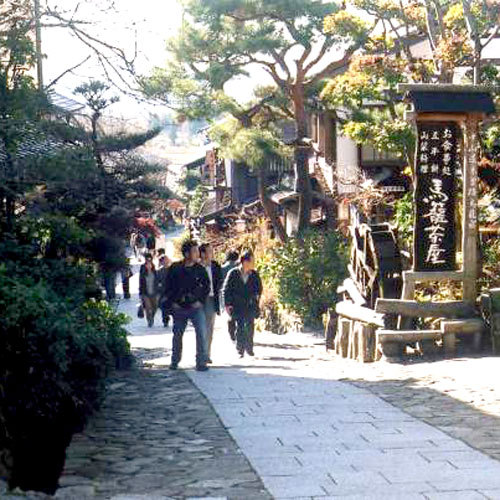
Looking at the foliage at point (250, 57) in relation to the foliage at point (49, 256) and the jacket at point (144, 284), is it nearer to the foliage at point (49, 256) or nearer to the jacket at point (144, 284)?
the jacket at point (144, 284)

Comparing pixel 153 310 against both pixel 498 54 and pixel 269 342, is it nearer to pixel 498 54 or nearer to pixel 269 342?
pixel 269 342

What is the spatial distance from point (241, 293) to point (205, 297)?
2.04 metres

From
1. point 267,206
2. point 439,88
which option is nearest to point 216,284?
point 439,88

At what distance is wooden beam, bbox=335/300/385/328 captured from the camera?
14789 mm

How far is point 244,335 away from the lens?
15469mm

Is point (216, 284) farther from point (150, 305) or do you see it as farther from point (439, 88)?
point (150, 305)

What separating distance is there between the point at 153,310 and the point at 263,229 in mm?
7893

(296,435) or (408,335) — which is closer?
(296,435)

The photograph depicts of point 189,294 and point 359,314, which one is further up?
point 189,294

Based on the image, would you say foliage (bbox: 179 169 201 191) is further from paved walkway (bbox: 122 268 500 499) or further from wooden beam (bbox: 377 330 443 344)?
paved walkway (bbox: 122 268 500 499)

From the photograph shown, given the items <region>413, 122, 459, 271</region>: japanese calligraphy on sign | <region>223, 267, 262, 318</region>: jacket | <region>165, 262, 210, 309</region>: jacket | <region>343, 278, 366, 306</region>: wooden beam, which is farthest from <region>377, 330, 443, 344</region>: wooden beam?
<region>165, 262, 210, 309</region>: jacket

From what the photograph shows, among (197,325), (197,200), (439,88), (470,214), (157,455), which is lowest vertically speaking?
(157,455)

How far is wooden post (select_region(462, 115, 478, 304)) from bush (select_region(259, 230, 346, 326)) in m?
8.61

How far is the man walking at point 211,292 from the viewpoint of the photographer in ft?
45.6
